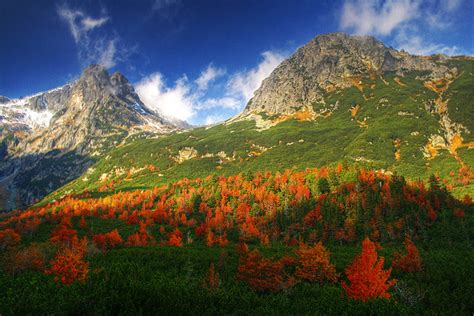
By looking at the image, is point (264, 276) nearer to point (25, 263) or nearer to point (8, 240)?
point (25, 263)

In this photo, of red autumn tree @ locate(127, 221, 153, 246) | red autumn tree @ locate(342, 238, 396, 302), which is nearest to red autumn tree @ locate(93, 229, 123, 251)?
red autumn tree @ locate(127, 221, 153, 246)

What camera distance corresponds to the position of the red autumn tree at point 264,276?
173 feet

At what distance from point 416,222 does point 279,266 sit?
89.7 metres

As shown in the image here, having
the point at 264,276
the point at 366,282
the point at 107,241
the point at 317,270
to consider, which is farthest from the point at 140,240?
Result: the point at 366,282

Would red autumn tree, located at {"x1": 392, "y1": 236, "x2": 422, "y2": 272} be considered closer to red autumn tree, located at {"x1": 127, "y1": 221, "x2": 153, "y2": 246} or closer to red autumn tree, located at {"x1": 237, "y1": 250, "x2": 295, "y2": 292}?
red autumn tree, located at {"x1": 237, "y1": 250, "x2": 295, "y2": 292}

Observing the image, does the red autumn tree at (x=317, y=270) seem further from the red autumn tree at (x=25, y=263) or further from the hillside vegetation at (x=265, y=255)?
the red autumn tree at (x=25, y=263)

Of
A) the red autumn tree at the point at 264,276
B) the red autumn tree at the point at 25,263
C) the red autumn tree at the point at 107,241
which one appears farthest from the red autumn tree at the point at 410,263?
the red autumn tree at the point at 107,241

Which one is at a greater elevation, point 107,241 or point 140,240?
point 107,241

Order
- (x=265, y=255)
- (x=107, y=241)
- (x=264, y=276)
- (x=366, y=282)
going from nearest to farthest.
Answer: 1. (x=366, y=282)
2. (x=264, y=276)
3. (x=265, y=255)
4. (x=107, y=241)

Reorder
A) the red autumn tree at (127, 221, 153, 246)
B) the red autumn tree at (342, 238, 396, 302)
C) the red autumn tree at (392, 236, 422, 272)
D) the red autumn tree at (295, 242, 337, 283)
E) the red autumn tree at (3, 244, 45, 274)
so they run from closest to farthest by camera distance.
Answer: the red autumn tree at (342, 238, 396, 302) < the red autumn tree at (295, 242, 337, 283) < the red autumn tree at (392, 236, 422, 272) < the red autumn tree at (3, 244, 45, 274) < the red autumn tree at (127, 221, 153, 246)

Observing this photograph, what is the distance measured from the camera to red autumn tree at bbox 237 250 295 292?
52.8 m

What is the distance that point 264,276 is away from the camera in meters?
56.8

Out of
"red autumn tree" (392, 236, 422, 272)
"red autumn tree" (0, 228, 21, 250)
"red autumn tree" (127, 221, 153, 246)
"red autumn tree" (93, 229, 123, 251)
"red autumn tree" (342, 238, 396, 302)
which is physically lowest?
"red autumn tree" (392, 236, 422, 272)

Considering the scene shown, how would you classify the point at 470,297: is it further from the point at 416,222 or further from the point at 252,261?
the point at 416,222
